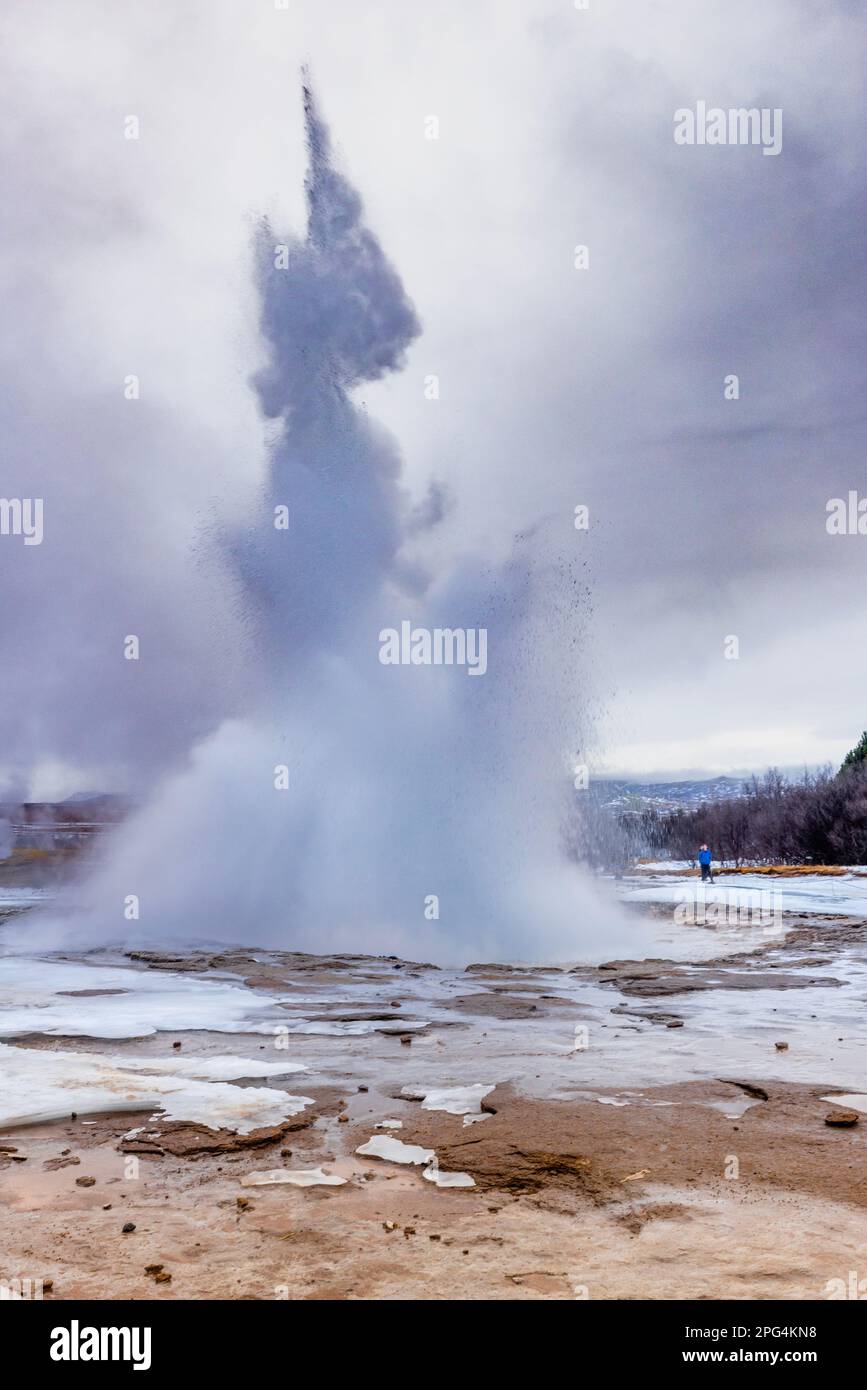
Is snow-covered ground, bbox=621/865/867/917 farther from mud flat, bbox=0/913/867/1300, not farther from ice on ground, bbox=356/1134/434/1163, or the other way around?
ice on ground, bbox=356/1134/434/1163

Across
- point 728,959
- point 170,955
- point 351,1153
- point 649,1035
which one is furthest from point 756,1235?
point 170,955

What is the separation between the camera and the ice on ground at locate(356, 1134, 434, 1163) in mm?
4953

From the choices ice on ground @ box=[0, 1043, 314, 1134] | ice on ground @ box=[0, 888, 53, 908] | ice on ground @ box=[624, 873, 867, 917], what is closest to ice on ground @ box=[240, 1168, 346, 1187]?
ice on ground @ box=[0, 1043, 314, 1134]

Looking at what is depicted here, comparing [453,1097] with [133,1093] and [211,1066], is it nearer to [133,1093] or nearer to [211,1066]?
[211,1066]

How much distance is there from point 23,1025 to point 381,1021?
3.21 m

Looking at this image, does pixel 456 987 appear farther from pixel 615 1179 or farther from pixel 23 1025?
pixel 615 1179

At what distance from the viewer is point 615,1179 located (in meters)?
4.64

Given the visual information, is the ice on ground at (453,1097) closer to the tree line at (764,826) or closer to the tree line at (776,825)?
the tree line at (764,826)

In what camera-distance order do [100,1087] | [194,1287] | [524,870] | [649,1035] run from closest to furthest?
[194,1287] → [100,1087] → [649,1035] → [524,870]

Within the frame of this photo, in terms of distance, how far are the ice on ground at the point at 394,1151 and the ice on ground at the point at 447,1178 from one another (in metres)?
0.16

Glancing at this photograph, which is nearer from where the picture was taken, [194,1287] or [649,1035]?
[194,1287]

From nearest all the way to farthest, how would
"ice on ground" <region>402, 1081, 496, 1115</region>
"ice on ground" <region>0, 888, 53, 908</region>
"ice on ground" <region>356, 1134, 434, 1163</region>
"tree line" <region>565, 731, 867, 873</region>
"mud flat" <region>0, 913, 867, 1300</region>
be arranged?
"mud flat" <region>0, 913, 867, 1300</region> < "ice on ground" <region>356, 1134, 434, 1163</region> < "ice on ground" <region>402, 1081, 496, 1115</region> < "ice on ground" <region>0, 888, 53, 908</region> < "tree line" <region>565, 731, 867, 873</region>

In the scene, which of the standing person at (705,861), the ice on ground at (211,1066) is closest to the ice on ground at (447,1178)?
the ice on ground at (211,1066)

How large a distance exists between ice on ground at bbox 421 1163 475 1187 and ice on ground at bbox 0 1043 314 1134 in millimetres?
1205
